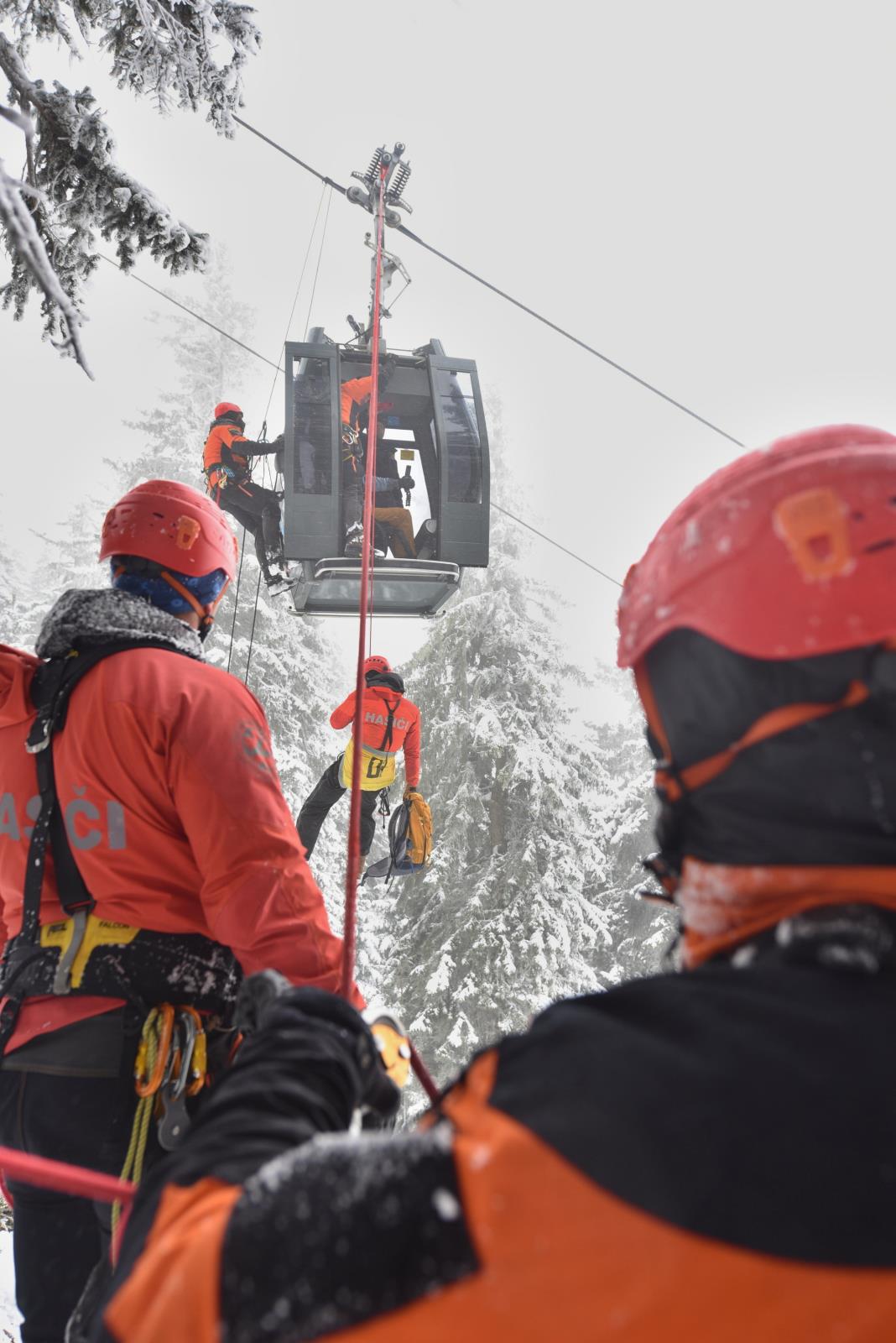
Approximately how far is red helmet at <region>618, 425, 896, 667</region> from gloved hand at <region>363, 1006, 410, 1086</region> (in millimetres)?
707

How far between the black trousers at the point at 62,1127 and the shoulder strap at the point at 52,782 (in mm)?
260

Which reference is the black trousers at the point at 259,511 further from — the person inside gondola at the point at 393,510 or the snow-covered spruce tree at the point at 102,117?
the snow-covered spruce tree at the point at 102,117

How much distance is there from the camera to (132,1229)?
0.86 meters

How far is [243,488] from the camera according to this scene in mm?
8680

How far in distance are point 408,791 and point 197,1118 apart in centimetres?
744

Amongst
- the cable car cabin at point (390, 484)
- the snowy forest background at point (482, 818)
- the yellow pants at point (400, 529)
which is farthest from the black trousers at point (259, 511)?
the snowy forest background at point (482, 818)

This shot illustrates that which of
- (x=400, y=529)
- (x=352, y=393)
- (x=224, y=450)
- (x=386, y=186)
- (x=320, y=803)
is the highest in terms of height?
(x=386, y=186)

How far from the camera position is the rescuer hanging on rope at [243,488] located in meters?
8.52

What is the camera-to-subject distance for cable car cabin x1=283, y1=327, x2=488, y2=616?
7.58 meters

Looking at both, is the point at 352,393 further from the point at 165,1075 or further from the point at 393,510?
the point at 165,1075

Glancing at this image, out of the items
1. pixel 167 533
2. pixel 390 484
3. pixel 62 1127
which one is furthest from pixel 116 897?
pixel 390 484

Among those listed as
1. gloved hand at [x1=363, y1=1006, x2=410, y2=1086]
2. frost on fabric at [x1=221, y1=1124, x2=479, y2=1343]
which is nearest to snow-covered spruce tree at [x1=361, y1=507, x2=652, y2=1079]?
gloved hand at [x1=363, y1=1006, x2=410, y2=1086]

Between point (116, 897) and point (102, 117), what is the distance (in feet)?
9.18

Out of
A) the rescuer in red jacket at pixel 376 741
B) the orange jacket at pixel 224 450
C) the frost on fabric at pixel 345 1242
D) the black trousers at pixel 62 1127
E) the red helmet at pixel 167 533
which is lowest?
the black trousers at pixel 62 1127
